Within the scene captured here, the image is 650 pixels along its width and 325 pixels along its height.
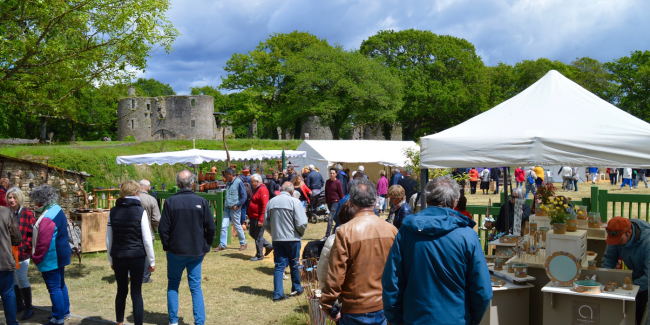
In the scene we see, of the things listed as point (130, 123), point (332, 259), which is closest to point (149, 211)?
point (332, 259)

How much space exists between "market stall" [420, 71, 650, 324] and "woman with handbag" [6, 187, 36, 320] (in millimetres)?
4062

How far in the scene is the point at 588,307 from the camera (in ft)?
12.0

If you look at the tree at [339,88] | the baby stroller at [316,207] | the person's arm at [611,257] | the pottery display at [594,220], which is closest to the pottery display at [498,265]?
the person's arm at [611,257]

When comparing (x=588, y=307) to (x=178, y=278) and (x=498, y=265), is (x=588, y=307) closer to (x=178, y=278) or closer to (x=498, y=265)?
(x=498, y=265)

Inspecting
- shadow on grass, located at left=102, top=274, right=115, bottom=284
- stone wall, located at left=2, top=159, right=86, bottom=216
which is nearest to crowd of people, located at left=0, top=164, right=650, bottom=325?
shadow on grass, located at left=102, top=274, right=115, bottom=284

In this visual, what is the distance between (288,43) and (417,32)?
1160 cm

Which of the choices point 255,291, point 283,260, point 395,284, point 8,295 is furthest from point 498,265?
point 8,295

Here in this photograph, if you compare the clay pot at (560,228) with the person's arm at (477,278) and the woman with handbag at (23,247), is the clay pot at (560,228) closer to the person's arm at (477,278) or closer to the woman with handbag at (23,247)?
the person's arm at (477,278)

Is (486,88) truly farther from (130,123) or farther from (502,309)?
(502,309)

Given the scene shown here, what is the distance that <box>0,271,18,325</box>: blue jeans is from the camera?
435 cm

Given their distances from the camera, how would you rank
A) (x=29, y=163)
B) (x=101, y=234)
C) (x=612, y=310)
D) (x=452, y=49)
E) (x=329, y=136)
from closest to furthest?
(x=612, y=310), (x=101, y=234), (x=29, y=163), (x=452, y=49), (x=329, y=136)

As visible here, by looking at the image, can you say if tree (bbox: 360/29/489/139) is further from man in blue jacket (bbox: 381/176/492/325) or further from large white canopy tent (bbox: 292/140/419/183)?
man in blue jacket (bbox: 381/176/492/325)

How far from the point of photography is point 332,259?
2.95 meters

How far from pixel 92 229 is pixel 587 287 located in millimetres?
8238
